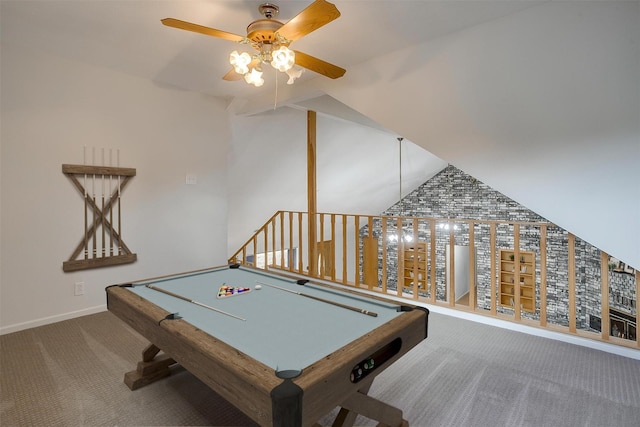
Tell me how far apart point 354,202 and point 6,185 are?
19.4ft

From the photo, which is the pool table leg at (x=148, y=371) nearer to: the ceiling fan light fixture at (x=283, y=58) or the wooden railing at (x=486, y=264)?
the ceiling fan light fixture at (x=283, y=58)

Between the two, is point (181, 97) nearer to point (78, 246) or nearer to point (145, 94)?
point (145, 94)

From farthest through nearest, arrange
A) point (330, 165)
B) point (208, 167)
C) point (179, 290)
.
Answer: point (330, 165) < point (208, 167) < point (179, 290)

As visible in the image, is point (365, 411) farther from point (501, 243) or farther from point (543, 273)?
point (501, 243)

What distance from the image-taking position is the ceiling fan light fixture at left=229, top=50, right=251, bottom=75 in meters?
1.97

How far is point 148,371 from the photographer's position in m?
1.97

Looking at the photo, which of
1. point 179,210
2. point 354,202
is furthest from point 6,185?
point 354,202

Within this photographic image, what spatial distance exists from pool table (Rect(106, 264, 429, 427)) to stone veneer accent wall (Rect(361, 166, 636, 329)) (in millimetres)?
6218

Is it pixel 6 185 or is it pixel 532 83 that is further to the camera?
pixel 6 185

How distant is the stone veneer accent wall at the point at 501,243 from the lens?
5.98m

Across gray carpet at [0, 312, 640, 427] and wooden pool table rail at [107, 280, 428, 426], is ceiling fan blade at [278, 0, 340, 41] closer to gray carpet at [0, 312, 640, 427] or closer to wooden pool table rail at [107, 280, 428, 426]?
wooden pool table rail at [107, 280, 428, 426]

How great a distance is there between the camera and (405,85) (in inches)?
Result: 108

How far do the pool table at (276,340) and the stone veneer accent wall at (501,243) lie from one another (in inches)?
245

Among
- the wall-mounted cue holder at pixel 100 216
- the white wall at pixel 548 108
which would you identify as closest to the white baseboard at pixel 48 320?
the wall-mounted cue holder at pixel 100 216
